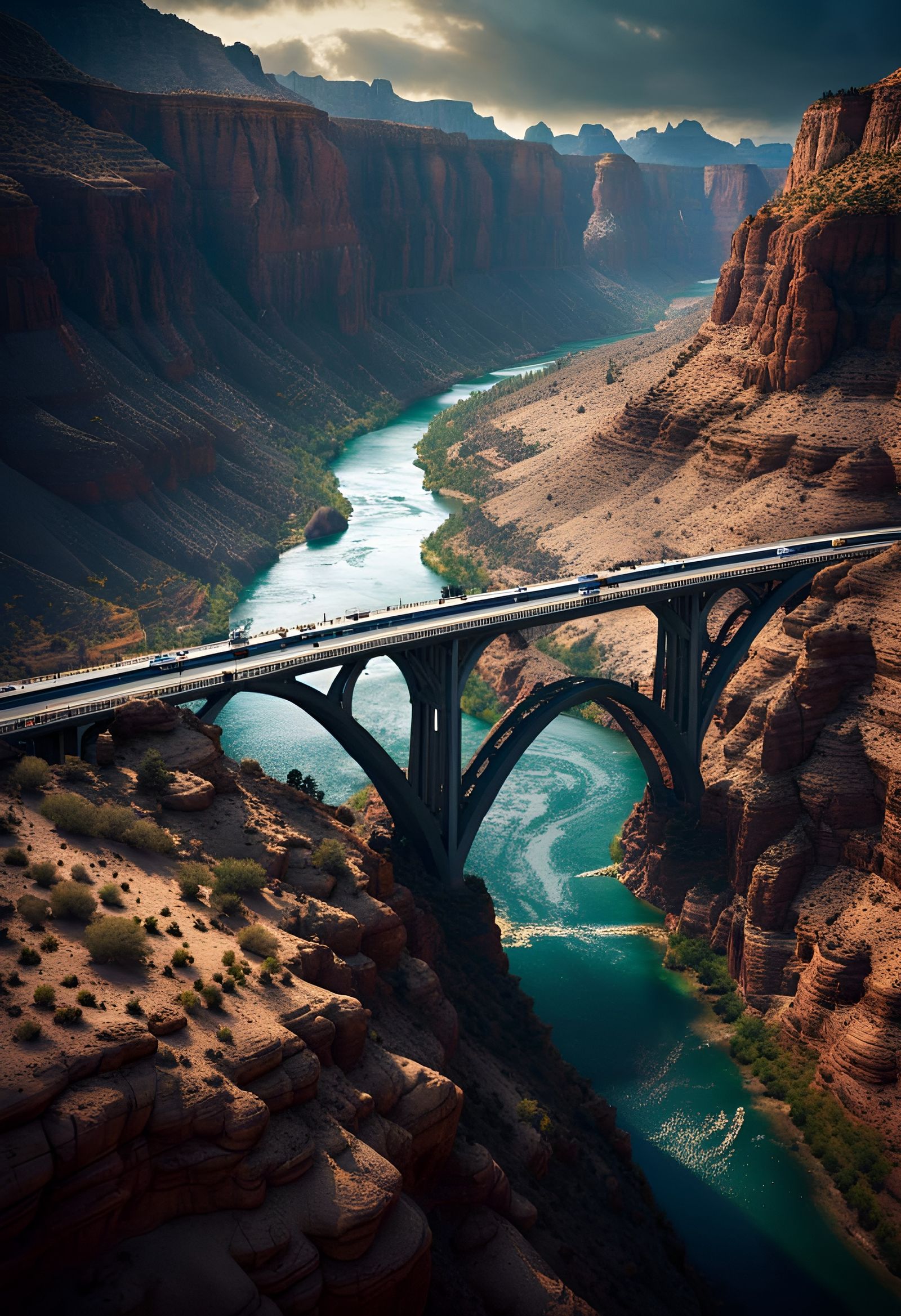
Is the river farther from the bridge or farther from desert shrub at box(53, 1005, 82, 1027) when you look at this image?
desert shrub at box(53, 1005, 82, 1027)

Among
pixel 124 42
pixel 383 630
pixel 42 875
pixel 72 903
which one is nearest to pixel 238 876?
pixel 42 875

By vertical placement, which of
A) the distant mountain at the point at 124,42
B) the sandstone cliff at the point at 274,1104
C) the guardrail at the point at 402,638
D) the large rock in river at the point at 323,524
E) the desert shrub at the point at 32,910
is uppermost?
the distant mountain at the point at 124,42

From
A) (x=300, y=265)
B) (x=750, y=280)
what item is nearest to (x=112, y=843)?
(x=750, y=280)

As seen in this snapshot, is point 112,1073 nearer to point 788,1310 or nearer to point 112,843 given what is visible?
point 112,843

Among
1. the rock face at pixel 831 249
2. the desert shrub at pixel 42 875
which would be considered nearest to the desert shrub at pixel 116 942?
the desert shrub at pixel 42 875

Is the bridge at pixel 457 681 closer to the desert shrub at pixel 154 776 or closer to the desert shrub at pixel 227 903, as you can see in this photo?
the desert shrub at pixel 154 776
